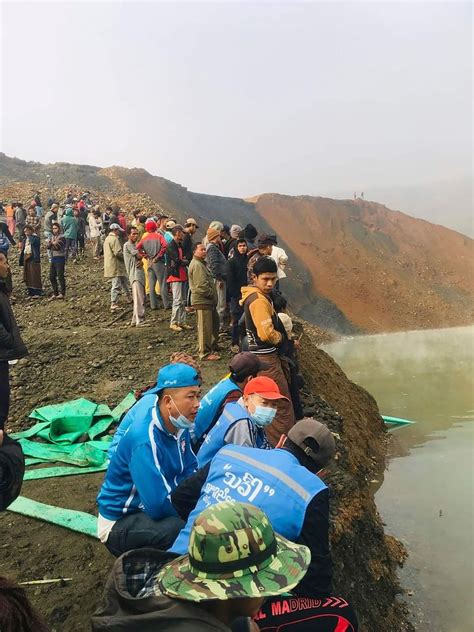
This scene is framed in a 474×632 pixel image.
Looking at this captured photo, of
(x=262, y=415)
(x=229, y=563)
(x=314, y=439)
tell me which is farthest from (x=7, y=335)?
(x=229, y=563)

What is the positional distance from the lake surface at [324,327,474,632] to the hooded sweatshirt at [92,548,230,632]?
4444 mm

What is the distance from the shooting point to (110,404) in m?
7.58

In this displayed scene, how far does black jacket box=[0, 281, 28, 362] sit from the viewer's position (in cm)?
470

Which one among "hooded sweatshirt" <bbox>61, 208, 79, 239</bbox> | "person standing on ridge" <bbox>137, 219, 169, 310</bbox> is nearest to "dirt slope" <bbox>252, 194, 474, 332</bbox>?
"hooded sweatshirt" <bbox>61, 208, 79, 239</bbox>

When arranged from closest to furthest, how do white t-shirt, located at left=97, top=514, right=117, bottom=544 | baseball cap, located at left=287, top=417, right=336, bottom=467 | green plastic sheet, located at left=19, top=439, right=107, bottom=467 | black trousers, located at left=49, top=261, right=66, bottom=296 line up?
baseball cap, located at left=287, top=417, right=336, bottom=467, white t-shirt, located at left=97, top=514, right=117, bottom=544, green plastic sheet, located at left=19, top=439, right=107, bottom=467, black trousers, located at left=49, top=261, right=66, bottom=296

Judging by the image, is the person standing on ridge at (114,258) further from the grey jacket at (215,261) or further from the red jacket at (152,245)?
the grey jacket at (215,261)

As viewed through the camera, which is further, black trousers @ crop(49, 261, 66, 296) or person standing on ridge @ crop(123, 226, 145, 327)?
black trousers @ crop(49, 261, 66, 296)

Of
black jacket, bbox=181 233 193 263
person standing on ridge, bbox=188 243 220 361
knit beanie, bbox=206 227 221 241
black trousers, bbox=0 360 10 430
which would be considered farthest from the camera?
black jacket, bbox=181 233 193 263

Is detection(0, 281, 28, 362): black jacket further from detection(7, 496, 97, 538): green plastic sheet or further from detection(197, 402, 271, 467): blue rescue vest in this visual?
detection(197, 402, 271, 467): blue rescue vest

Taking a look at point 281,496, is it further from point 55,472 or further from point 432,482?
point 432,482

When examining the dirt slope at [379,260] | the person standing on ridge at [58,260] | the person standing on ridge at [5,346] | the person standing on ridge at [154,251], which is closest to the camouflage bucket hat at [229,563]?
the person standing on ridge at [5,346]

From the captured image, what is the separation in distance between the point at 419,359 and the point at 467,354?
2.81 metres

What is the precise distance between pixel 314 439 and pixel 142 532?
1194 mm

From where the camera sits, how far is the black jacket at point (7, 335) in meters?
4.70
